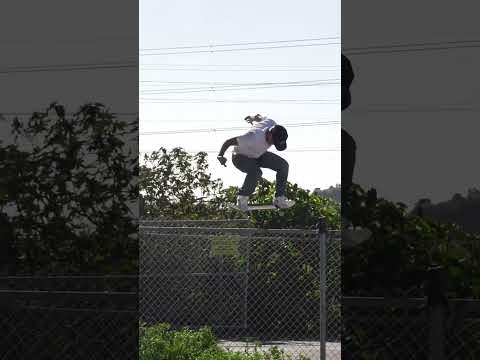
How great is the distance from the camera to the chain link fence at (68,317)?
645 cm

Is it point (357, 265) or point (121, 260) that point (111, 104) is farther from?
point (357, 265)

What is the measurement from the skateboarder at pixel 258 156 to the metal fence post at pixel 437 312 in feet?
3.10

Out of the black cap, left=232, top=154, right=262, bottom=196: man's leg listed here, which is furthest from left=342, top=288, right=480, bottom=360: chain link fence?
the black cap

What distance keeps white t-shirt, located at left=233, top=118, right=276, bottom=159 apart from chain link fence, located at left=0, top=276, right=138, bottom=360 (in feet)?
3.69

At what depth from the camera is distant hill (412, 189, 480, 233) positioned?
5.92 meters

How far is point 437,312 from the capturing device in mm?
5859

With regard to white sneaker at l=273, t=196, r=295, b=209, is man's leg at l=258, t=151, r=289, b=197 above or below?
above

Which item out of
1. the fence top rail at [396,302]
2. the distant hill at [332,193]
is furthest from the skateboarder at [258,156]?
the fence top rail at [396,302]

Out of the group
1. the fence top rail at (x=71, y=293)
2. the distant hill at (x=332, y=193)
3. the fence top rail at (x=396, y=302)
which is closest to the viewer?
the fence top rail at (x=396, y=302)

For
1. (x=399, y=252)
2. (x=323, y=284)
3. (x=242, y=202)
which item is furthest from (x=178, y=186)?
(x=399, y=252)

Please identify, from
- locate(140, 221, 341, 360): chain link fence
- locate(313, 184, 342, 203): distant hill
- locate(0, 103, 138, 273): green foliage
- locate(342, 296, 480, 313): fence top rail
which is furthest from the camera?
locate(0, 103, 138, 273): green foliage

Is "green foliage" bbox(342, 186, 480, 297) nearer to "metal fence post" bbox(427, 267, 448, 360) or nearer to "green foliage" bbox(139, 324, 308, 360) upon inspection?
"metal fence post" bbox(427, 267, 448, 360)

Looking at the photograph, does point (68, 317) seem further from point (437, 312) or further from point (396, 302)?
point (437, 312)

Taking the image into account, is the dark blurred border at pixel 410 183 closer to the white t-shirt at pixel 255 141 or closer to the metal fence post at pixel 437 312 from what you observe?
the metal fence post at pixel 437 312
